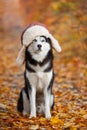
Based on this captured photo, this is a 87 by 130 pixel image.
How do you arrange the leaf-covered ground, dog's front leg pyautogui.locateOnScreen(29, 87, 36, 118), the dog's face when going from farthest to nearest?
dog's front leg pyautogui.locateOnScreen(29, 87, 36, 118) → the leaf-covered ground → the dog's face

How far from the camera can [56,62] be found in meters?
13.9

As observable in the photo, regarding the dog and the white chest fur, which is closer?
the dog

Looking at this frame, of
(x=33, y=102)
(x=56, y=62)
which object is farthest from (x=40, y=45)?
(x=56, y=62)

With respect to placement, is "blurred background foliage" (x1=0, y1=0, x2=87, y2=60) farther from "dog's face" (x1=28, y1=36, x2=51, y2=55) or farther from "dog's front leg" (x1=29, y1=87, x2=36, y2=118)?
"dog's face" (x1=28, y1=36, x2=51, y2=55)

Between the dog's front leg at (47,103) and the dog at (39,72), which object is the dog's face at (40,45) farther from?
the dog's front leg at (47,103)

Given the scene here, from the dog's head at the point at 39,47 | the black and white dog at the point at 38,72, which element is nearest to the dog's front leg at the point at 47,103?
the black and white dog at the point at 38,72

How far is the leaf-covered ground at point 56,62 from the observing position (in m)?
7.68

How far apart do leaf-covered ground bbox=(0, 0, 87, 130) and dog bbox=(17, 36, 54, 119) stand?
12.7 inches

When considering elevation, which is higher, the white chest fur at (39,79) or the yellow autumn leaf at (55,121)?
the white chest fur at (39,79)

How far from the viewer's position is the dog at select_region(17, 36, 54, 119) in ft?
24.9

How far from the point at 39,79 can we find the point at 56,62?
6.17 m

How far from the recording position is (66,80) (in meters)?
11.8

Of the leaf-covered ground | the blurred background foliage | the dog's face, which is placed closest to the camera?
the dog's face

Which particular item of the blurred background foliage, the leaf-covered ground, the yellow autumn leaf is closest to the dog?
the yellow autumn leaf
